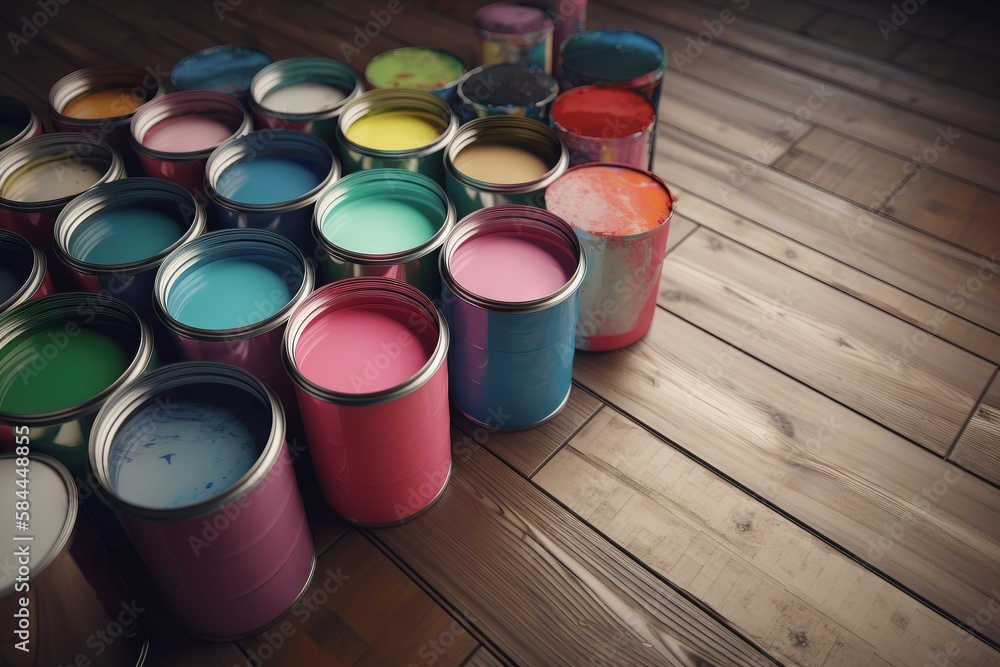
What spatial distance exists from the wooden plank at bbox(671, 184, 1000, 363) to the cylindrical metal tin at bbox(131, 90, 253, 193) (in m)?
1.11

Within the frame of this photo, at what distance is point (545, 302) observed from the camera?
129 centimetres

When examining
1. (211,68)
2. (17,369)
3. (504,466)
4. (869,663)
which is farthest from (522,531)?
(211,68)

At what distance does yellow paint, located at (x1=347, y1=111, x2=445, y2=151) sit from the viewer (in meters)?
1.70

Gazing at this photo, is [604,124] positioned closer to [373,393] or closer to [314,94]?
[314,94]

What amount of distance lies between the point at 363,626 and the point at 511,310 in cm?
58

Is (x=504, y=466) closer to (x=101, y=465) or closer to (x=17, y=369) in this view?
(x=101, y=465)

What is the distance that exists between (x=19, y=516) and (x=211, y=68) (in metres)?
1.32

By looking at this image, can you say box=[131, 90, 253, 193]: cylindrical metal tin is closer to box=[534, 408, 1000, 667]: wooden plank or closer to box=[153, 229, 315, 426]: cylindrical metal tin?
box=[153, 229, 315, 426]: cylindrical metal tin

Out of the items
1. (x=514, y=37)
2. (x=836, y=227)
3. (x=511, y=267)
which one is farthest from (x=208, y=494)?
(x=836, y=227)

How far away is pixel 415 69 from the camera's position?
6.53 feet

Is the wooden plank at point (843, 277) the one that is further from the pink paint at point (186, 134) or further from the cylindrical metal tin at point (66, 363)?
the cylindrical metal tin at point (66, 363)

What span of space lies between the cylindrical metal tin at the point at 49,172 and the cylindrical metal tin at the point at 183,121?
73mm

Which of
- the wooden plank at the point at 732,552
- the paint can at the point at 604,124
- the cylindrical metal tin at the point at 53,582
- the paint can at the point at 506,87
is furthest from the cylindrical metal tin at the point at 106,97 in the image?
the wooden plank at the point at 732,552

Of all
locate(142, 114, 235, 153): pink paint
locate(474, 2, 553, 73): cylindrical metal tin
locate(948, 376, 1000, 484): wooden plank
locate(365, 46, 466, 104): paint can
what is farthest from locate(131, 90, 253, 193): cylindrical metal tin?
locate(948, 376, 1000, 484): wooden plank
